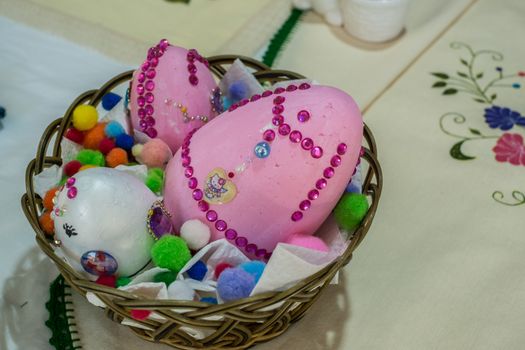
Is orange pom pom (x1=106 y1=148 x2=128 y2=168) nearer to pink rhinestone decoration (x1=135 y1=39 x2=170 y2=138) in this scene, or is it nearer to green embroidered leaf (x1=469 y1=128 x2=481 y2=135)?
pink rhinestone decoration (x1=135 y1=39 x2=170 y2=138)

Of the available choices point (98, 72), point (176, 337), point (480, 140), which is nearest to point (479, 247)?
point (480, 140)

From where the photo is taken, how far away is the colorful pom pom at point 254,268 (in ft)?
1.94

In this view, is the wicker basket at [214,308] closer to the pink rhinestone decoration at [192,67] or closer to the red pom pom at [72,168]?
the red pom pom at [72,168]

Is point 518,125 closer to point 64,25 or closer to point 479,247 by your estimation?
point 479,247

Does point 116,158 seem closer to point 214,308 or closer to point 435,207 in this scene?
point 214,308

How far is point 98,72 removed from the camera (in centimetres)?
101

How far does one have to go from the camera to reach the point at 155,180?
0.70 meters

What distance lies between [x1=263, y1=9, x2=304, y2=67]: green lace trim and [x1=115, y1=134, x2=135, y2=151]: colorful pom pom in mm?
335

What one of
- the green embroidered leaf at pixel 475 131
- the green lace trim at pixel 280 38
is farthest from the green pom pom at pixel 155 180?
the green embroidered leaf at pixel 475 131

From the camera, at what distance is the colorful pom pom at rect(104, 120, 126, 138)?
754mm

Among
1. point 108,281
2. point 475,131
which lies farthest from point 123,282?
point 475,131

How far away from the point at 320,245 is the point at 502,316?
0.24 meters

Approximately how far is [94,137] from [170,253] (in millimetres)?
222

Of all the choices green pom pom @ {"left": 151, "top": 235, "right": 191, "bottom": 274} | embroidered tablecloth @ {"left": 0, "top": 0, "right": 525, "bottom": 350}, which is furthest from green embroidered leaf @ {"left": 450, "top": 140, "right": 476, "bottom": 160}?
green pom pom @ {"left": 151, "top": 235, "right": 191, "bottom": 274}
